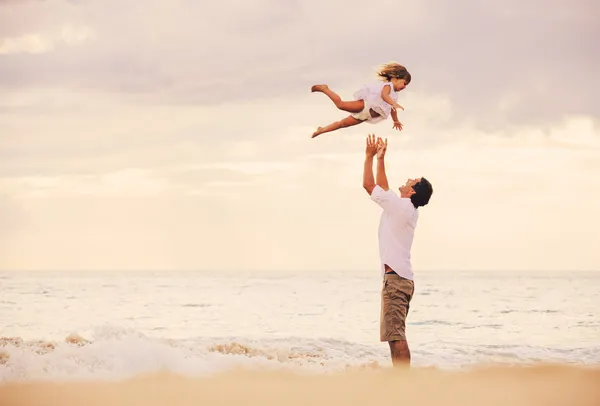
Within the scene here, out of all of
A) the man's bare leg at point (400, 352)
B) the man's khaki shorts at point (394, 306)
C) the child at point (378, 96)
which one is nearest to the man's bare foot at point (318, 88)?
the child at point (378, 96)

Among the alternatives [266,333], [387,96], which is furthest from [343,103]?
[266,333]

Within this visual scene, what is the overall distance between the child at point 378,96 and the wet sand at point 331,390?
6.50 feet

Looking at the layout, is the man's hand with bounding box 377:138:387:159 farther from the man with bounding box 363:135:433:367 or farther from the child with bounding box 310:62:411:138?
the child with bounding box 310:62:411:138

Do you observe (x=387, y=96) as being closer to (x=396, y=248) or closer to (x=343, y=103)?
(x=343, y=103)

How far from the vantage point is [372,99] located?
5.68 metres

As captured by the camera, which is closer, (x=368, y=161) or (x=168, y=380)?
(x=168, y=380)

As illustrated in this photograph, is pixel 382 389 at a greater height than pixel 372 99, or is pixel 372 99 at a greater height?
pixel 372 99

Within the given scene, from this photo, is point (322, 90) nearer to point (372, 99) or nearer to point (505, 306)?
point (372, 99)

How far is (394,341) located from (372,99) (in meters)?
1.66

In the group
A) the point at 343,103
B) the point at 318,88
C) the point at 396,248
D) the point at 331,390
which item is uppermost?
the point at 318,88

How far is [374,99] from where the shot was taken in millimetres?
5672

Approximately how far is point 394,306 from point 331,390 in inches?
55.3

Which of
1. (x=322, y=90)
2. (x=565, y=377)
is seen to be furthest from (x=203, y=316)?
(x=565, y=377)

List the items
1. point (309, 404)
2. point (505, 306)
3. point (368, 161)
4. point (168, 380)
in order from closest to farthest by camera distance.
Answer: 1. point (309, 404)
2. point (168, 380)
3. point (368, 161)
4. point (505, 306)
